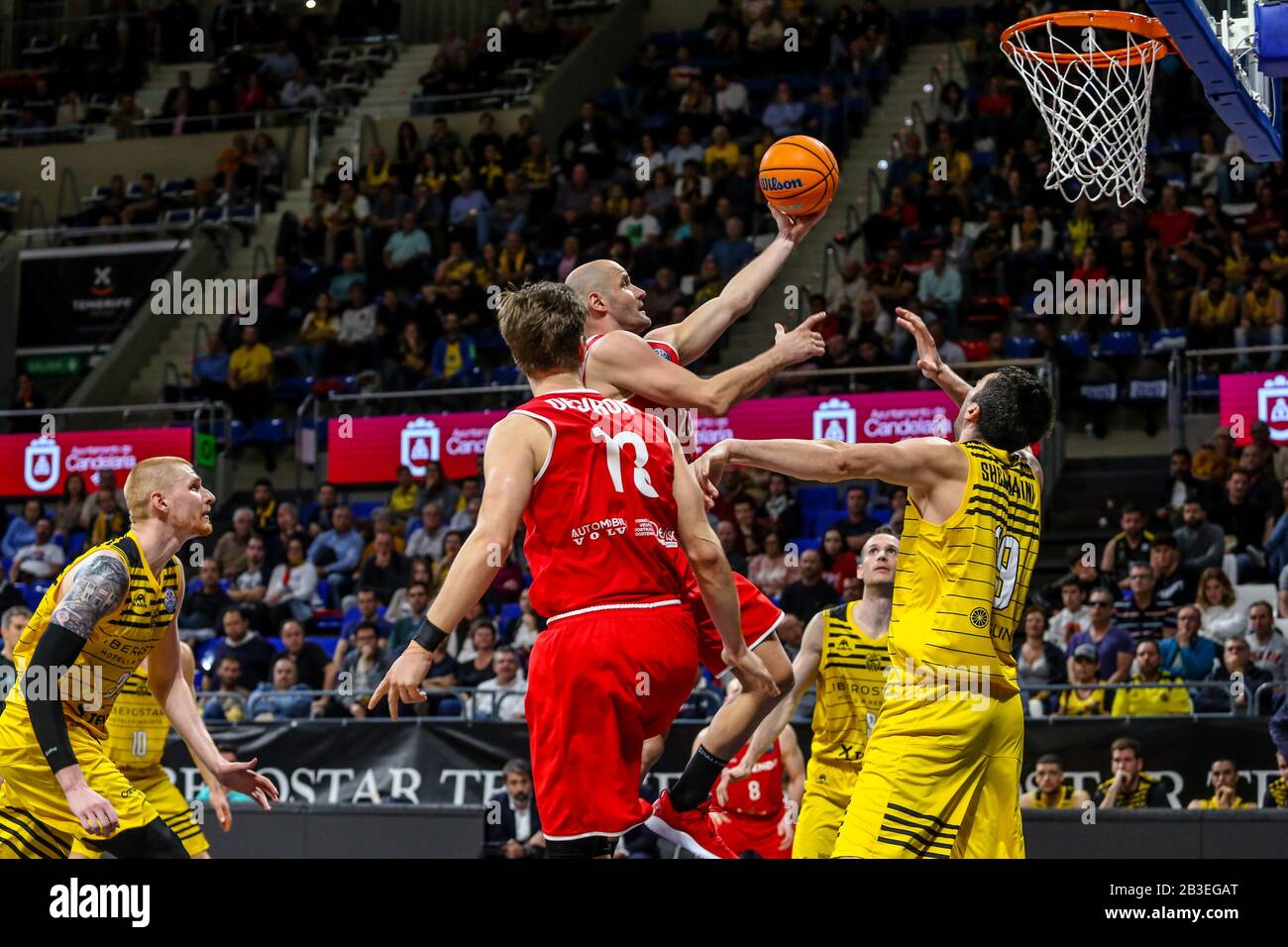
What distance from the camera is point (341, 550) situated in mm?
17453

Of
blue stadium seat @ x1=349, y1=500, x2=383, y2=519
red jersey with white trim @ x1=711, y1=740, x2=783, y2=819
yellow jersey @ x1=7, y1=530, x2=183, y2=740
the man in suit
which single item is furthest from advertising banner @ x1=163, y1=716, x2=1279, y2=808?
yellow jersey @ x1=7, y1=530, x2=183, y2=740

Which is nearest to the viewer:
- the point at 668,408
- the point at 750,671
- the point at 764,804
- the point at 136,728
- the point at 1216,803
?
the point at 750,671

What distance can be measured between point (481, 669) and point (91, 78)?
1710 centimetres

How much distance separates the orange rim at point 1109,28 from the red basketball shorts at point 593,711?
414 cm

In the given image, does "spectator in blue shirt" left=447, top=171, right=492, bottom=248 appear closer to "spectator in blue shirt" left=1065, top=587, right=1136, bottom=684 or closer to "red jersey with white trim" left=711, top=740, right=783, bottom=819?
"spectator in blue shirt" left=1065, top=587, right=1136, bottom=684

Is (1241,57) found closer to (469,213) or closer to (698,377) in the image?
(698,377)

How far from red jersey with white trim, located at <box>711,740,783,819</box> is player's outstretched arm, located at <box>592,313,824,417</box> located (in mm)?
4223

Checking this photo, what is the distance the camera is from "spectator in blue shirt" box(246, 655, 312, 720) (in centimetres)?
1419

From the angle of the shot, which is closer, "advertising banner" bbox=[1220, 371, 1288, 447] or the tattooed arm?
the tattooed arm

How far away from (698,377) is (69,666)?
2678 millimetres

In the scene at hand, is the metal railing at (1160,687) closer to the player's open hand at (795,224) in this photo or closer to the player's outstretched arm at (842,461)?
the player's open hand at (795,224)

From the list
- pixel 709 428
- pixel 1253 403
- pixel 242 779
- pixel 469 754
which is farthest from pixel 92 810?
pixel 1253 403

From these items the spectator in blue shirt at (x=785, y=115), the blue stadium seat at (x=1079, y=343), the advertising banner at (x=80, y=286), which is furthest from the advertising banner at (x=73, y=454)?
the blue stadium seat at (x=1079, y=343)

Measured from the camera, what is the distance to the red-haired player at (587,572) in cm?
538
